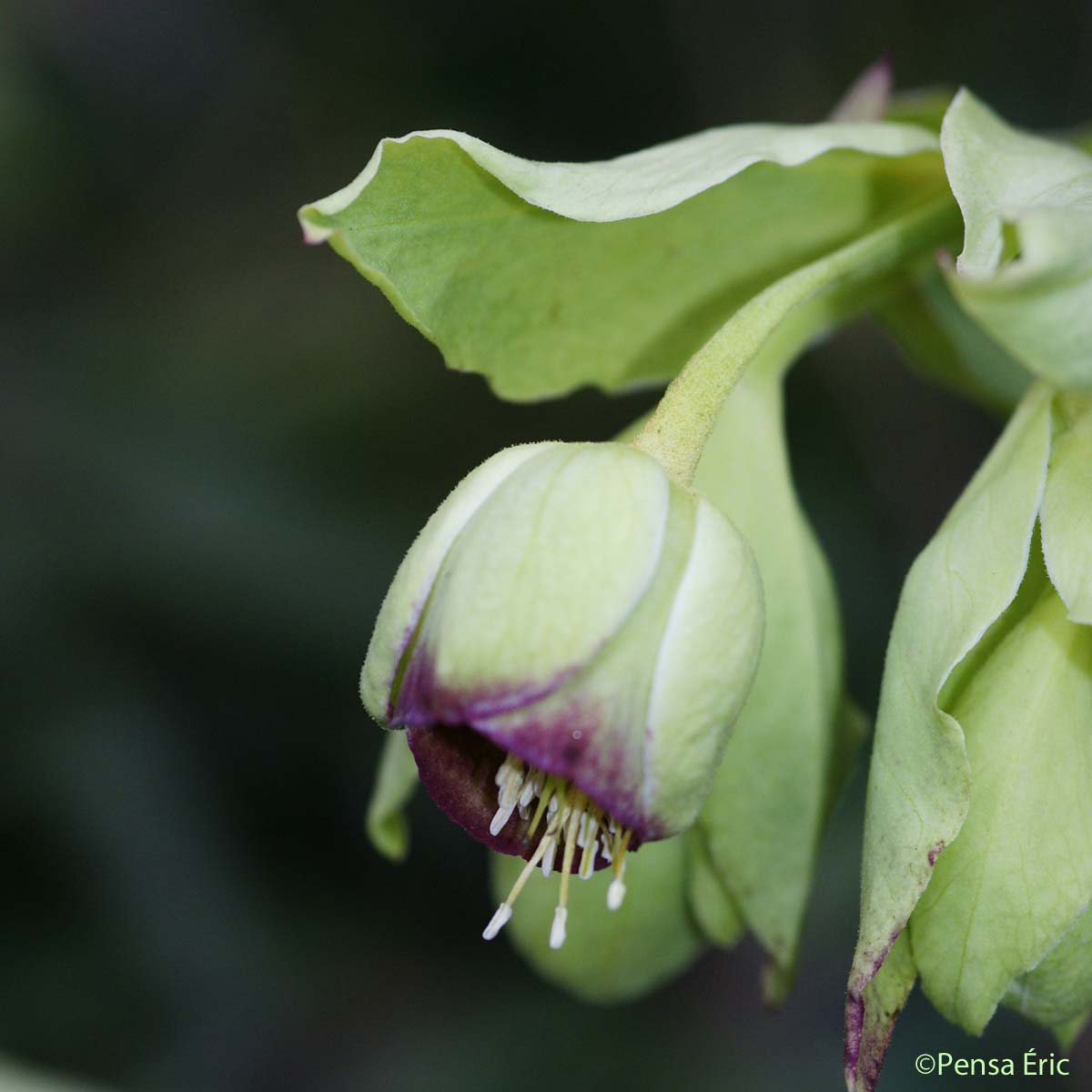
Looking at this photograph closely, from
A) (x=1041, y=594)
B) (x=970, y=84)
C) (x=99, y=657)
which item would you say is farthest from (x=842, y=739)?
(x=970, y=84)

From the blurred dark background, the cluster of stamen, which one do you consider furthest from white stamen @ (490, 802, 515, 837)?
the blurred dark background

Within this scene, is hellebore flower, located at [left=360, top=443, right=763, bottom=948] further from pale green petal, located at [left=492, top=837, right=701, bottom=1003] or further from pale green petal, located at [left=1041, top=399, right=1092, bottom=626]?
pale green petal, located at [left=492, top=837, right=701, bottom=1003]

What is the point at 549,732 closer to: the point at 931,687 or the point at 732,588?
the point at 732,588

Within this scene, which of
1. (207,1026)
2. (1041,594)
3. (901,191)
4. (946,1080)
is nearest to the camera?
(1041,594)

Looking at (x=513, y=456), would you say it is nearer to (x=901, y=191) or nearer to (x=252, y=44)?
(x=901, y=191)

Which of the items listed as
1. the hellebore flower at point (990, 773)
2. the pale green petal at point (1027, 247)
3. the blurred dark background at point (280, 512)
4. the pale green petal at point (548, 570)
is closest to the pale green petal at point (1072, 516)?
the hellebore flower at point (990, 773)

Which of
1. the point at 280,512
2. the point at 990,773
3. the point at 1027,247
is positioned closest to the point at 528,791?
the point at 990,773

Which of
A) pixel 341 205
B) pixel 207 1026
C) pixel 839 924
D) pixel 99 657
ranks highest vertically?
pixel 341 205
